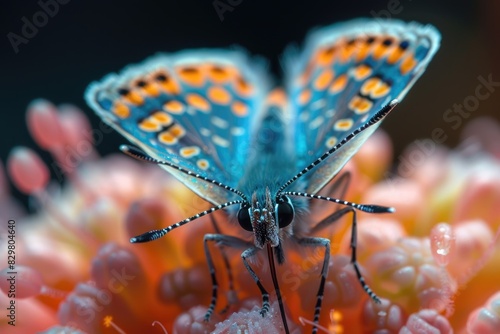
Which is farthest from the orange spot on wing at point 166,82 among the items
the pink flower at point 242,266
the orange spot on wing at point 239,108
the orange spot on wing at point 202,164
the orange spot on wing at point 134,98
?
the orange spot on wing at point 202,164

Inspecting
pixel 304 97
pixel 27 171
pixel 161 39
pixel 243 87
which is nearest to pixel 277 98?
pixel 243 87

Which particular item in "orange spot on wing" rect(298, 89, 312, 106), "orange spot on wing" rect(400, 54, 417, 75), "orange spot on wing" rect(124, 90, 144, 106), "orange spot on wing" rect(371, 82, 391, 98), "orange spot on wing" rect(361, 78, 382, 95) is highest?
"orange spot on wing" rect(124, 90, 144, 106)

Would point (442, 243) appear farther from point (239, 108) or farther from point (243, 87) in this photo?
point (243, 87)

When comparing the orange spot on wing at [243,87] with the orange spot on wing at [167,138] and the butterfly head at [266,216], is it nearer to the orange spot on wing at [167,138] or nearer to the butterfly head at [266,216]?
the orange spot on wing at [167,138]

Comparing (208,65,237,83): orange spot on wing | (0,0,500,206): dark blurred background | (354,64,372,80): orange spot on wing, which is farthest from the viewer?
(0,0,500,206): dark blurred background

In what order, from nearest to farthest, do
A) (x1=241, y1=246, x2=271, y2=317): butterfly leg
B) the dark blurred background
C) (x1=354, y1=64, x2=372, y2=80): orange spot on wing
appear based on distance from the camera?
(x1=241, y1=246, x2=271, y2=317): butterfly leg → (x1=354, y1=64, x2=372, y2=80): orange spot on wing → the dark blurred background

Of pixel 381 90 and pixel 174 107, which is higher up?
pixel 174 107

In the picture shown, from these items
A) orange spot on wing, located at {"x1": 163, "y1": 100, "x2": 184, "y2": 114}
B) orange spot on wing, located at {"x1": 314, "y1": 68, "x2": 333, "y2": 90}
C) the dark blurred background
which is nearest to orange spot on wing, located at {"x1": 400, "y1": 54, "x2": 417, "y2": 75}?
orange spot on wing, located at {"x1": 314, "y1": 68, "x2": 333, "y2": 90}

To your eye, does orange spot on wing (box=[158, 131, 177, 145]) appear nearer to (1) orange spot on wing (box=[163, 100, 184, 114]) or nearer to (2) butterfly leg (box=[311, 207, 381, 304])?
(1) orange spot on wing (box=[163, 100, 184, 114])
